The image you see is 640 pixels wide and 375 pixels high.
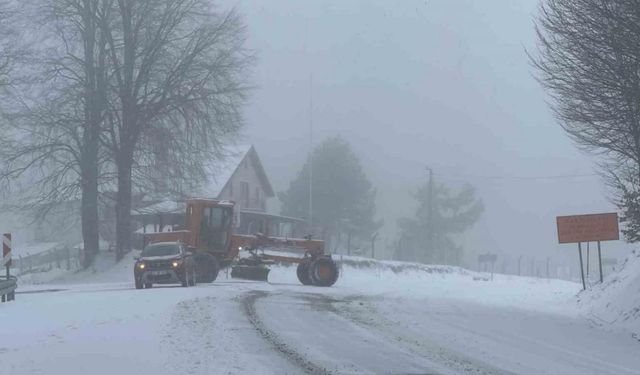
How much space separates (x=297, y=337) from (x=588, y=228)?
63.6 feet

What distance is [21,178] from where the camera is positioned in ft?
154

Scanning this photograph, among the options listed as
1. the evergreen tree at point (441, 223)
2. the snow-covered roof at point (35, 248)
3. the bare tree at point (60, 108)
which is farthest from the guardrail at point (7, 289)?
the evergreen tree at point (441, 223)

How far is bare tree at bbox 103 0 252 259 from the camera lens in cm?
4544

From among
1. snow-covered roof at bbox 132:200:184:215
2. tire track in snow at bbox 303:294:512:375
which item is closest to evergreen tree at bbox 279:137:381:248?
snow-covered roof at bbox 132:200:184:215

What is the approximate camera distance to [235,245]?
127ft

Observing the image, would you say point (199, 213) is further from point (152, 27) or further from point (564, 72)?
point (564, 72)

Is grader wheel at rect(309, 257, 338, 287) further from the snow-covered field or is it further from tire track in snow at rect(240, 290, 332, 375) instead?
tire track in snow at rect(240, 290, 332, 375)

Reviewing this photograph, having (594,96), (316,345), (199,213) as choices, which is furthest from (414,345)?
(199,213)

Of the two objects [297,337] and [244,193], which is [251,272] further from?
[244,193]

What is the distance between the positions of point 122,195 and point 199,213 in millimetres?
10627

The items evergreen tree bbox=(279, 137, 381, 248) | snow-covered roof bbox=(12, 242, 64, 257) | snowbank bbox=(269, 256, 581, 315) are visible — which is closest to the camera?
snowbank bbox=(269, 256, 581, 315)

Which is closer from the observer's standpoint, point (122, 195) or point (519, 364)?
point (519, 364)

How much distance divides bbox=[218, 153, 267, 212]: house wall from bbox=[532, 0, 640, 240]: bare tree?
5501 cm

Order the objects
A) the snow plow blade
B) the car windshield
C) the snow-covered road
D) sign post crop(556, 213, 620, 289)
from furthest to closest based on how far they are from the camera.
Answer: the snow plow blade, sign post crop(556, 213, 620, 289), the car windshield, the snow-covered road
